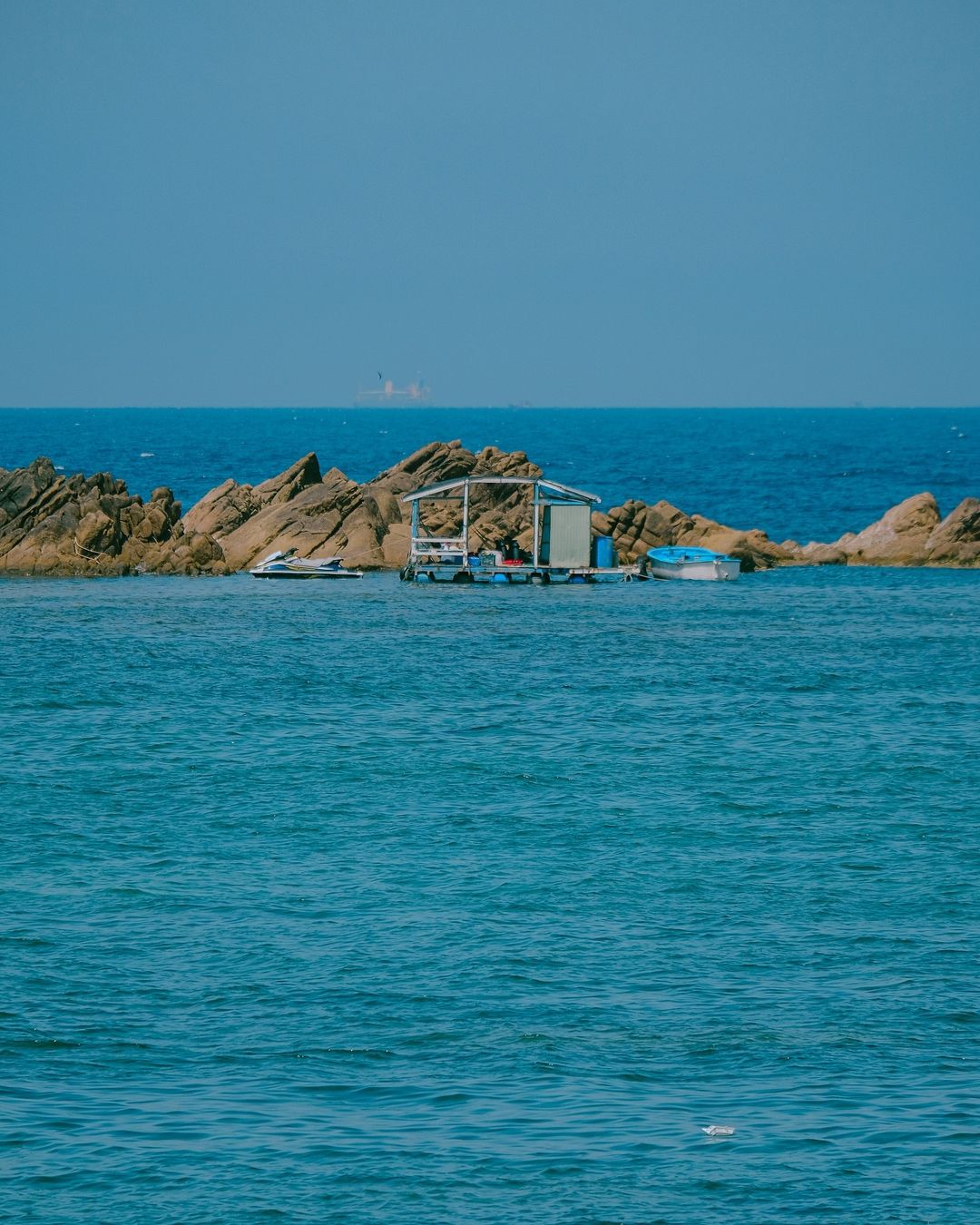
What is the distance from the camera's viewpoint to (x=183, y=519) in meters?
87.0

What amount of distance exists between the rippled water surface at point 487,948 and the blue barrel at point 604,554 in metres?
27.7

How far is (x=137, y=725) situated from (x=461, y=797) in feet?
34.8

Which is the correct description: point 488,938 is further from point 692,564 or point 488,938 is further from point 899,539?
point 899,539

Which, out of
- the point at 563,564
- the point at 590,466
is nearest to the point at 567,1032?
the point at 563,564

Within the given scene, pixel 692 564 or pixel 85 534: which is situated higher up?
pixel 85 534

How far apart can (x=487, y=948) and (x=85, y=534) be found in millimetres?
55600

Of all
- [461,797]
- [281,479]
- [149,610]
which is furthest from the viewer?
[281,479]

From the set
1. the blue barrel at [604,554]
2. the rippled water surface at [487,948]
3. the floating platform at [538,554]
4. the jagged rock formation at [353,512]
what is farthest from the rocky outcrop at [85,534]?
the rippled water surface at [487,948]

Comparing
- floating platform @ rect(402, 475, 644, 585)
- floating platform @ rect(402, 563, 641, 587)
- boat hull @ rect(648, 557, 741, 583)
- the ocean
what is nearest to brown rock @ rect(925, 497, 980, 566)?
boat hull @ rect(648, 557, 741, 583)

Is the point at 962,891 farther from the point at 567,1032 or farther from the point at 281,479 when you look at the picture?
the point at 281,479

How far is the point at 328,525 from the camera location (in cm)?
7900

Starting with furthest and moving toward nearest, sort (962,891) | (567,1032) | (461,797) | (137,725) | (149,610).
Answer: (149,610) → (137,725) → (461,797) → (962,891) → (567,1032)

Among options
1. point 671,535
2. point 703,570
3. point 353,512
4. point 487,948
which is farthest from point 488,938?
point 671,535

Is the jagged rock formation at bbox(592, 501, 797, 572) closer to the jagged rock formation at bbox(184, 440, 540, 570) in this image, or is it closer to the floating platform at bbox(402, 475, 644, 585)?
the jagged rock formation at bbox(184, 440, 540, 570)
